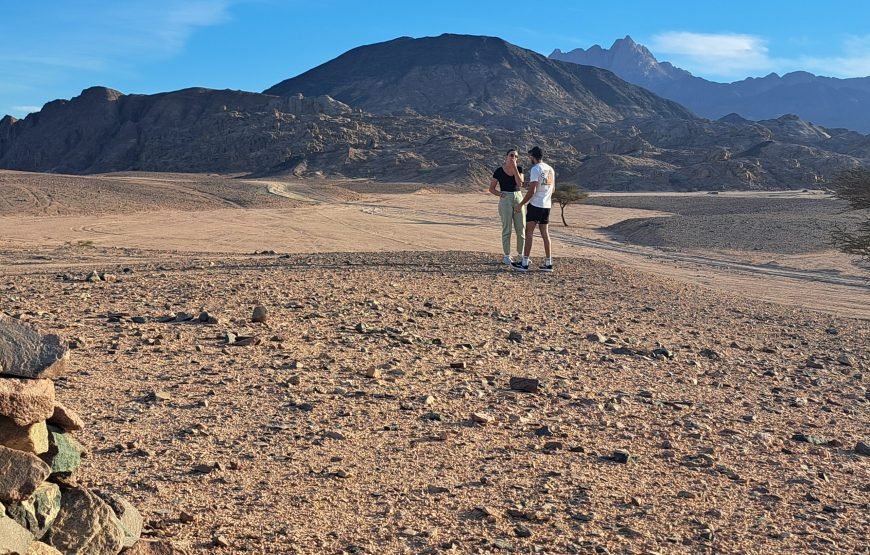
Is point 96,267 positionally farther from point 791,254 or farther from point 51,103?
point 51,103

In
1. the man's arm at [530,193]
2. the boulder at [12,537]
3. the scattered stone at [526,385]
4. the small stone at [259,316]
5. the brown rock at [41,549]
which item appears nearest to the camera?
the boulder at [12,537]

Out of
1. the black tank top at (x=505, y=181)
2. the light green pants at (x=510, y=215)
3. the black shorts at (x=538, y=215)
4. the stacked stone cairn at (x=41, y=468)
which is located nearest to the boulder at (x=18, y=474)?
the stacked stone cairn at (x=41, y=468)

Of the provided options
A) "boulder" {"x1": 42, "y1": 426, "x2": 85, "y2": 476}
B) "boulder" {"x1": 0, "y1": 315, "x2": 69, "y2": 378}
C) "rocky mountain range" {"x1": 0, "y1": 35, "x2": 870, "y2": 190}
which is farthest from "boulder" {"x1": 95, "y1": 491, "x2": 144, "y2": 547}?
"rocky mountain range" {"x1": 0, "y1": 35, "x2": 870, "y2": 190}

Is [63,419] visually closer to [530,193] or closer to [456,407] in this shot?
[456,407]

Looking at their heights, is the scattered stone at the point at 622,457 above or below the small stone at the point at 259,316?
below

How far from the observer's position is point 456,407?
232 inches

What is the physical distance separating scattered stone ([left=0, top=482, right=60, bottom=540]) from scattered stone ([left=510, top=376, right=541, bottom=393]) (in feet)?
12.3

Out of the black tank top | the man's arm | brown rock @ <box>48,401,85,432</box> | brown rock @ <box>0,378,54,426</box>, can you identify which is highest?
the black tank top

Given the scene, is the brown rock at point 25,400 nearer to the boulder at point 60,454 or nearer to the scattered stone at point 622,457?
the boulder at point 60,454

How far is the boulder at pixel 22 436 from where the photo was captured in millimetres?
3182

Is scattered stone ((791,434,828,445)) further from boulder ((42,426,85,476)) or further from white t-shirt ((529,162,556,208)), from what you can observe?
white t-shirt ((529,162,556,208))

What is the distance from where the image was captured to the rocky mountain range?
8338 cm

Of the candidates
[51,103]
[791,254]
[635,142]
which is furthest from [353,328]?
[51,103]

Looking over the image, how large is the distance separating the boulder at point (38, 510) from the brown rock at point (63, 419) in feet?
0.91
